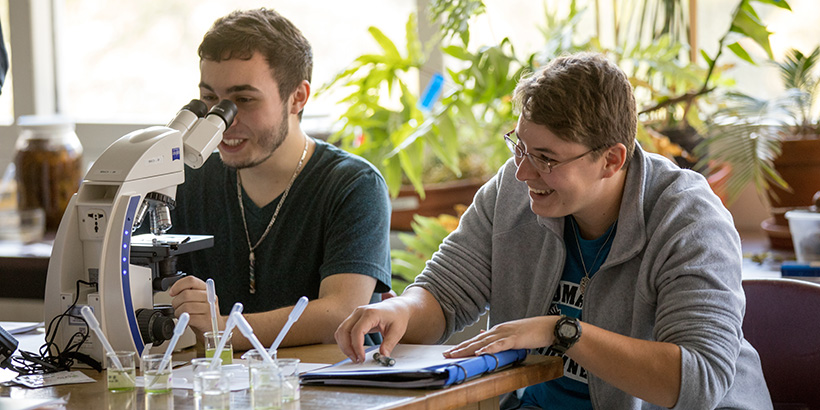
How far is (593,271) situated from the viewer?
1790mm

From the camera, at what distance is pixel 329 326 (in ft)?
5.83

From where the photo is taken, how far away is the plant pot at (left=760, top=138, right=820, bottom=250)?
266 cm

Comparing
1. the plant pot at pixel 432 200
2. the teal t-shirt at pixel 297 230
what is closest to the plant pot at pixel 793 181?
the plant pot at pixel 432 200

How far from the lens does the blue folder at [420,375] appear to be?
133 centimetres

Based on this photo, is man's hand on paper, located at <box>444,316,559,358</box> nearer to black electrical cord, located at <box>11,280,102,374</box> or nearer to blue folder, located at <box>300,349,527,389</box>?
blue folder, located at <box>300,349,527,389</box>

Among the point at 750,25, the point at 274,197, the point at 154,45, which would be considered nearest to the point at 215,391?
the point at 274,197

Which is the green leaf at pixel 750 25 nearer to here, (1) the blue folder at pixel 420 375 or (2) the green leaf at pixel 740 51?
(2) the green leaf at pixel 740 51

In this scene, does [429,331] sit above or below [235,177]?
below

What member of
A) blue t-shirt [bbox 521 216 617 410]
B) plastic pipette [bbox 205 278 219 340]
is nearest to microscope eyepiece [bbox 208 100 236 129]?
plastic pipette [bbox 205 278 219 340]

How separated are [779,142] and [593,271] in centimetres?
117

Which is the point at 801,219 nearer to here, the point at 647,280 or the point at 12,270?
the point at 647,280

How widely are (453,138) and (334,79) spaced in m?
0.44

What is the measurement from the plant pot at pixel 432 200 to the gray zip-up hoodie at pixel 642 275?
1176 millimetres

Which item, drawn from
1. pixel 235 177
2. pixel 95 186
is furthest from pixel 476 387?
pixel 235 177
